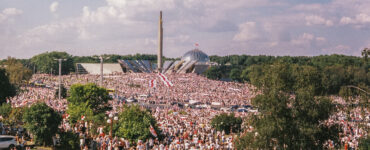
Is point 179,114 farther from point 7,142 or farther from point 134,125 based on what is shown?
point 7,142

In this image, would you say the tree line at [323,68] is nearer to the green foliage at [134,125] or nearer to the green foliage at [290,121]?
the green foliage at [290,121]

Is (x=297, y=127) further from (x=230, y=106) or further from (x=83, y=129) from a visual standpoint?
(x=230, y=106)

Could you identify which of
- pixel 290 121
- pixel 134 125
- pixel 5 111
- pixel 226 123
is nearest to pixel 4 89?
pixel 5 111

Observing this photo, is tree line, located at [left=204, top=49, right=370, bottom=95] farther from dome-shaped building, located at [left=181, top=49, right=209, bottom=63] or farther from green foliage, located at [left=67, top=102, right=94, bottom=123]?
green foliage, located at [left=67, top=102, right=94, bottom=123]

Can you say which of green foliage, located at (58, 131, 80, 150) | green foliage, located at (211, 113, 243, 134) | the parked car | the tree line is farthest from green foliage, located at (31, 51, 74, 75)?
the parked car

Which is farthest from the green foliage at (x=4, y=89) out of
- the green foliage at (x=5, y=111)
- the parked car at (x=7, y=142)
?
the parked car at (x=7, y=142)

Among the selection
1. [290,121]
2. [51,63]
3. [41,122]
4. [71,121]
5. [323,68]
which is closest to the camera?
[290,121]
